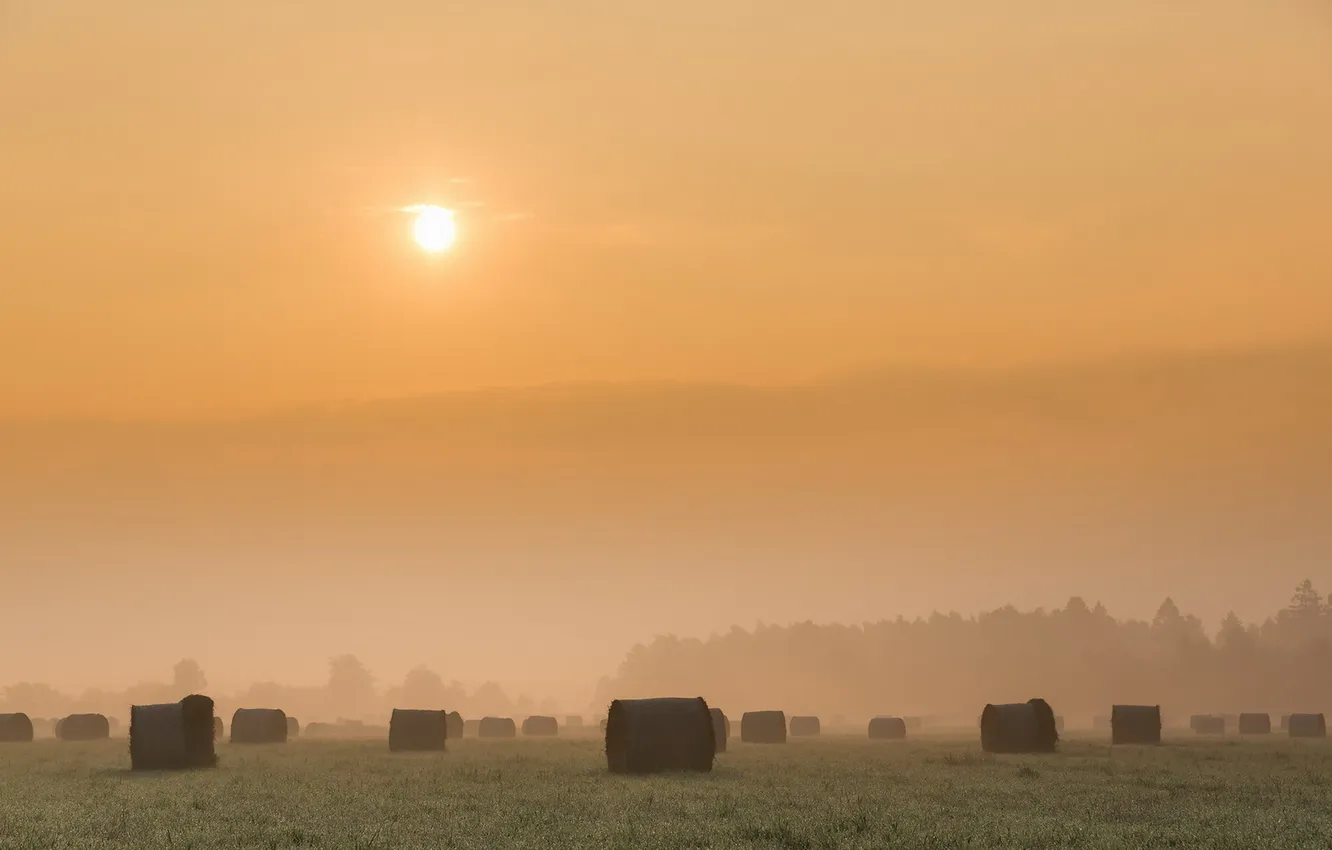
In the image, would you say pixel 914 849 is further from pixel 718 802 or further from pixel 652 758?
pixel 652 758

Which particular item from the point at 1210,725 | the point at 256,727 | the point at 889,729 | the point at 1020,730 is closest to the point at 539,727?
the point at 889,729

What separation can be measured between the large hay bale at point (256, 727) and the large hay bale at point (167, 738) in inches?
845

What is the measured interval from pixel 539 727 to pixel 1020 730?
44632 mm

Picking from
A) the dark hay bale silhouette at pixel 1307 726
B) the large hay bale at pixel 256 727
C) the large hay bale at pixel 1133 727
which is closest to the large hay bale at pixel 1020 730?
the large hay bale at pixel 1133 727

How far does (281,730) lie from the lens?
6284 centimetres

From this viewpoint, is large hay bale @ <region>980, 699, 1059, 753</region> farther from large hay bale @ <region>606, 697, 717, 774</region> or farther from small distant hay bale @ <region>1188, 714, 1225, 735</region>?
small distant hay bale @ <region>1188, 714, 1225, 735</region>

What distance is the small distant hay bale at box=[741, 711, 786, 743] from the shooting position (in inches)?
2594

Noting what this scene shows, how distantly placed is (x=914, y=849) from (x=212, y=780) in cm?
2073

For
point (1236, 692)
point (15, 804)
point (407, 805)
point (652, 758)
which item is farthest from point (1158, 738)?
point (1236, 692)

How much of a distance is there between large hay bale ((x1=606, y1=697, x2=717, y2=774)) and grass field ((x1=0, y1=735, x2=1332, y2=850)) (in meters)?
1.06

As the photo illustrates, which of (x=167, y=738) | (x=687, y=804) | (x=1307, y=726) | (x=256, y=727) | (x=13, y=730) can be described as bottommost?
(x=1307, y=726)

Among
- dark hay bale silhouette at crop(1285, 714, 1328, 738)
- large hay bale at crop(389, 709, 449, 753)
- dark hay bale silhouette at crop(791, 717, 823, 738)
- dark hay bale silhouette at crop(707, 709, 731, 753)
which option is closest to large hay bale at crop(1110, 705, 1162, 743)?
dark hay bale silhouette at crop(707, 709, 731, 753)

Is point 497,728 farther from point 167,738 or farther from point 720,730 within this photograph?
point 167,738

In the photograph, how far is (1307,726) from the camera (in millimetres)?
75875
